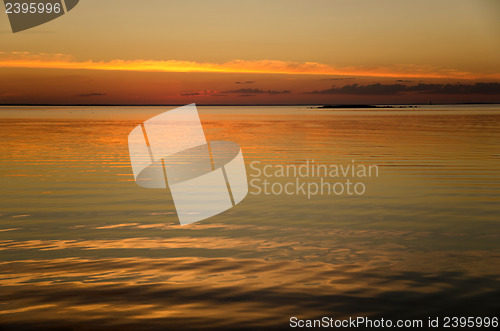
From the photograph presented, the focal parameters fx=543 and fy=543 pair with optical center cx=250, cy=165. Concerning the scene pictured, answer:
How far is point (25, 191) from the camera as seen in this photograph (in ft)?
60.5

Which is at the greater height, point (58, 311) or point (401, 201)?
point (58, 311)

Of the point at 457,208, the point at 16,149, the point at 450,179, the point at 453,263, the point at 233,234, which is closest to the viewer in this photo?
the point at 453,263

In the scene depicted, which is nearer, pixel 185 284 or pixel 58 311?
pixel 58 311

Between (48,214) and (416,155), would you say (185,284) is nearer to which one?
(48,214)

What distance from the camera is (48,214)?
14.7m

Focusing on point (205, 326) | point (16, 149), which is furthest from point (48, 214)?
point (16, 149)

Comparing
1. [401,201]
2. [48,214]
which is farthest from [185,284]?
[401,201]

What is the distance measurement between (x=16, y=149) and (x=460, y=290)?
31.0m

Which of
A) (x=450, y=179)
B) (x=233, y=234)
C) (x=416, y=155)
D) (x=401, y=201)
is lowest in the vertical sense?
(x=416, y=155)

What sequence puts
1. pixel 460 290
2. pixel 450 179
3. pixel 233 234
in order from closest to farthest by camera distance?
pixel 460 290
pixel 233 234
pixel 450 179

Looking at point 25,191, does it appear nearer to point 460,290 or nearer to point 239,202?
point 239,202

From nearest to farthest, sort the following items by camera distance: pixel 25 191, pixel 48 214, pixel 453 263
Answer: pixel 453 263 < pixel 48 214 < pixel 25 191

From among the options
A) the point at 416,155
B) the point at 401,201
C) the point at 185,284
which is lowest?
the point at 416,155

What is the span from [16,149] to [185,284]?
2842cm
